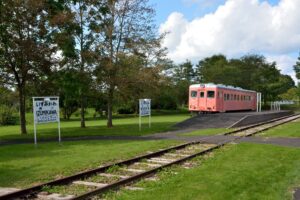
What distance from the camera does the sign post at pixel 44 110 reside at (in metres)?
16.5

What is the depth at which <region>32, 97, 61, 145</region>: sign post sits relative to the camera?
16.5 meters

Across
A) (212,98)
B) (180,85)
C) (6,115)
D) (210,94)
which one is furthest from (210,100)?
(180,85)

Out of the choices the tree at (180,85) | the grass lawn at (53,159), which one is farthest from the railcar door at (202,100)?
the tree at (180,85)

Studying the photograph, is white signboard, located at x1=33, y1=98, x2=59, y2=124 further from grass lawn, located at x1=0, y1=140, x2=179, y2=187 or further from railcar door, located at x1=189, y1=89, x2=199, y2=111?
railcar door, located at x1=189, y1=89, x2=199, y2=111

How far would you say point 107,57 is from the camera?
29.8 m

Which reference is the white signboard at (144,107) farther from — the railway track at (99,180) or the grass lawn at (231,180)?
the railway track at (99,180)

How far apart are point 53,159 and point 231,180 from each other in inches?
230

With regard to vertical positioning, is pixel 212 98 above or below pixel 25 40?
below

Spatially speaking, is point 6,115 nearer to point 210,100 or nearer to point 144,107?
point 210,100

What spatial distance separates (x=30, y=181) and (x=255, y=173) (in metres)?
5.40

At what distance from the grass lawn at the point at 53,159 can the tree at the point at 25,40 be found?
27.3 ft

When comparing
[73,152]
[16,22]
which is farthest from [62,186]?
[16,22]

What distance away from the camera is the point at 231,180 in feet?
31.2

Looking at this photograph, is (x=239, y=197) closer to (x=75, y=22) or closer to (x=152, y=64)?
(x=75, y=22)
